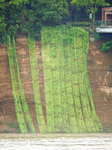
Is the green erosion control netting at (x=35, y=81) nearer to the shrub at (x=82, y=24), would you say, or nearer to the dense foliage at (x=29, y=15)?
the dense foliage at (x=29, y=15)

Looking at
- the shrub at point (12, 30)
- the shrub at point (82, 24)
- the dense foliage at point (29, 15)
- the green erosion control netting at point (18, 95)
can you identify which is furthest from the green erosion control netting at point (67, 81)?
the shrub at point (12, 30)

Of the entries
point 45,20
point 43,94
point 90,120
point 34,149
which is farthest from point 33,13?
point 34,149

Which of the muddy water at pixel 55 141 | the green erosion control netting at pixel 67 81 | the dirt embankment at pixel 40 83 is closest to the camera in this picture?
the muddy water at pixel 55 141

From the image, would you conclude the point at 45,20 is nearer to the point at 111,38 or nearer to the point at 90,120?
the point at 111,38

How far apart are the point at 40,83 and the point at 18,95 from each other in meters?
1.48

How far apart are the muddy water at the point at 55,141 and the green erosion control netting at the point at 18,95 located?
1.24 metres

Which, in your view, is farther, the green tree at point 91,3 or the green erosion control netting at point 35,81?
the green tree at point 91,3

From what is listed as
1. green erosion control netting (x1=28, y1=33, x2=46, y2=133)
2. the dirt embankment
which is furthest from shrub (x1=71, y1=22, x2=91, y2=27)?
green erosion control netting (x1=28, y1=33, x2=46, y2=133)

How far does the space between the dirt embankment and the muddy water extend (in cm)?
151

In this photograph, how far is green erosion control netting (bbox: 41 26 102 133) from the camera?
102ft

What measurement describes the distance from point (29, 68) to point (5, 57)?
158 centimetres

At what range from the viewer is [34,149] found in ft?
86.4

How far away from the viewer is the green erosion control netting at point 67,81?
102ft

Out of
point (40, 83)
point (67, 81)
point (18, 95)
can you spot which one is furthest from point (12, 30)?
point (67, 81)
